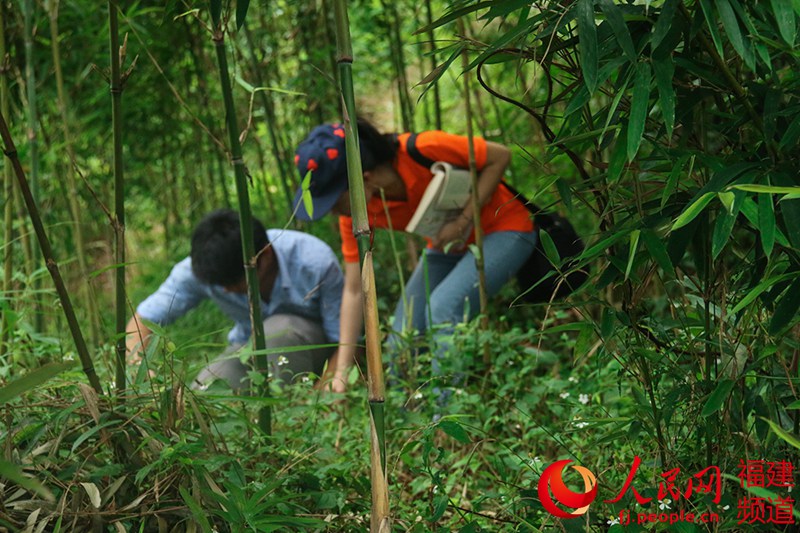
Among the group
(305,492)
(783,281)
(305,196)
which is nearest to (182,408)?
(305,492)

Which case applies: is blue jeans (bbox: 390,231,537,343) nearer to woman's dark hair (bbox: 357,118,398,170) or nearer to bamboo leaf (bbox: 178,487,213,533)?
woman's dark hair (bbox: 357,118,398,170)

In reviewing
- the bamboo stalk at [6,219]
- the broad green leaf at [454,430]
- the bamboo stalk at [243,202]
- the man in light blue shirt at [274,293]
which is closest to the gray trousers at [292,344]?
the man in light blue shirt at [274,293]

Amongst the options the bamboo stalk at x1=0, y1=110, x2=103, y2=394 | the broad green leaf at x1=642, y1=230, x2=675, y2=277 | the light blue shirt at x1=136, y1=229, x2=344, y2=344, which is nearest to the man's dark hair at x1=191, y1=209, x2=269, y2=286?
the light blue shirt at x1=136, y1=229, x2=344, y2=344

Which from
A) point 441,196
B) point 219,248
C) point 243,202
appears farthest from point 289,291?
point 243,202

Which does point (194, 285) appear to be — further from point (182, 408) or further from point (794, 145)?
point (794, 145)

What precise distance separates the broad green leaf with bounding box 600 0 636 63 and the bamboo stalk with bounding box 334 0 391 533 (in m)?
0.29

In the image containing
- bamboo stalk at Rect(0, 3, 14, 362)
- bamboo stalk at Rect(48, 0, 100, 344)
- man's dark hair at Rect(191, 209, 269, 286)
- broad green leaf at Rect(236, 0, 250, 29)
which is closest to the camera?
broad green leaf at Rect(236, 0, 250, 29)

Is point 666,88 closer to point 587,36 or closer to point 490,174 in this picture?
point 587,36

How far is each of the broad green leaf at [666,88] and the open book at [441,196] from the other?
1.42 metres

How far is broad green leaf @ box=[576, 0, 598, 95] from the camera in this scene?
90 centimetres

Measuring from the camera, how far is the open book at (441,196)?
236 cm

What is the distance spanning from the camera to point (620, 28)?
90 centimetres

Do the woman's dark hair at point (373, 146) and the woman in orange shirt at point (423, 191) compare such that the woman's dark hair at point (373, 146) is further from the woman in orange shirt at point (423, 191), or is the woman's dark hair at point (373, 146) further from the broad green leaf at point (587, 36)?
the broad green leaf at point (587, 36)

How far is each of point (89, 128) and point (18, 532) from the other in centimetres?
331
